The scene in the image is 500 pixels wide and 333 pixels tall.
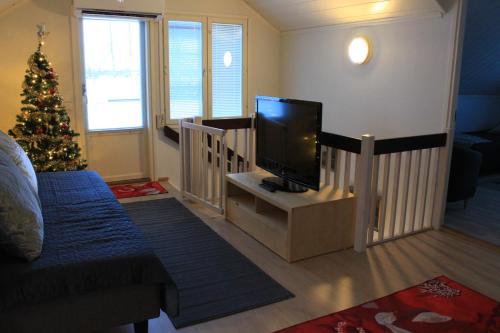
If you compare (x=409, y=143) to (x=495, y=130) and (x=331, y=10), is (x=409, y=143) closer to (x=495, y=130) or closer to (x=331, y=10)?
(x=331, y=10)

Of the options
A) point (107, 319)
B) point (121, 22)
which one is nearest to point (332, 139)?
point (107, 319)

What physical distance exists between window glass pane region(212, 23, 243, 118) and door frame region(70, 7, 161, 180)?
744 millimetres

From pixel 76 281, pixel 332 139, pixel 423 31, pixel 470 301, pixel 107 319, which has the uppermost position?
pixel 423 31

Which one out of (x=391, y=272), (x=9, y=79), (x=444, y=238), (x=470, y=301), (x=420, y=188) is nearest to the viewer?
(x=470, y=301)

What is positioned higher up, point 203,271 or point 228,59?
point 228,59

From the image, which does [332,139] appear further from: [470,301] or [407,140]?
[470,301]

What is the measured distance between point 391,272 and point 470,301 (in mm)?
520

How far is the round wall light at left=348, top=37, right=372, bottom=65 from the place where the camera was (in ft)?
14.5

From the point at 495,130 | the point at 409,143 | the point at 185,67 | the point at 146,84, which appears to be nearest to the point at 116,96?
the point at 146,84

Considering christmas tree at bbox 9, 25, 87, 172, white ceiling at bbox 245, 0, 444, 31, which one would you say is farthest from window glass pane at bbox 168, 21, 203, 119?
christmas tree at bbox 9, 25, 87, 172

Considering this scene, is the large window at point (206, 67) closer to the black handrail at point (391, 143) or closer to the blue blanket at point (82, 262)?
the black handrail at point (391, 143)

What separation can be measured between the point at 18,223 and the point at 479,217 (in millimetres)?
3922

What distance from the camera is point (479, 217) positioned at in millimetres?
4207

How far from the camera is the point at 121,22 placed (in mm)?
5059
